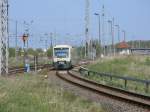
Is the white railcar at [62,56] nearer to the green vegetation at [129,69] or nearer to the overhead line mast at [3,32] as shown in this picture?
the green vegetation at [129,69]

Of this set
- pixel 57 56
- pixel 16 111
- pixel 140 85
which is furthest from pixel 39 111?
pixel 57 56

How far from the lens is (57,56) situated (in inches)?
2453

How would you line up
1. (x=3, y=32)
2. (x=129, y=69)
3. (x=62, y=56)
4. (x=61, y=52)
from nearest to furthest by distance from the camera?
(x=3, y=32) → (x=129, y=69) → (x=62, y=56) → (x=61, y=52)

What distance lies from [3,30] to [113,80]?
9630 mm

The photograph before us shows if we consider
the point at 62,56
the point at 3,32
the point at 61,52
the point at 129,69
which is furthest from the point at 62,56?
the point at 3,32

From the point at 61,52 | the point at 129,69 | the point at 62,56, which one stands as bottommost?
the point at 129,69

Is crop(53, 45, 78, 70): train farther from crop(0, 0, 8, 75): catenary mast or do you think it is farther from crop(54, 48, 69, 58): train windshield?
crop(0, 0, 8, 75): catenary mast

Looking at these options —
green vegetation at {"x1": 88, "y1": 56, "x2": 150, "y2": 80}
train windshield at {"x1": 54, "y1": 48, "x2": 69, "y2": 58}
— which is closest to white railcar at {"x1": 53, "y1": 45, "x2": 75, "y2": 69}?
train windshield at {"x1": 54, "y1": 48, "x2": 69, "y2": 58}

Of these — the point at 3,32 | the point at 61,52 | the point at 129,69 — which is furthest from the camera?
the point at 61,52

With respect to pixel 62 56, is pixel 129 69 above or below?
below

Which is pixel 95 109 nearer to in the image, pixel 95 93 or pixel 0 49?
pixel 95 93

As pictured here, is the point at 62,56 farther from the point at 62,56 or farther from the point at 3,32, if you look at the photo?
Result: the point at 3,32

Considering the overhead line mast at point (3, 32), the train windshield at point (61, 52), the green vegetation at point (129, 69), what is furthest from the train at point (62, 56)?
the overhead line mast at point (3, 32)

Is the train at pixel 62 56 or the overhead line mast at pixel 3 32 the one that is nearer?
the overhead line mast at pixel 3 32
